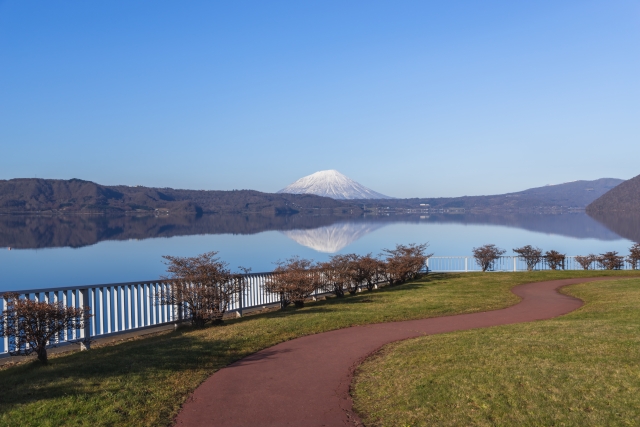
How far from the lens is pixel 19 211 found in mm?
134125

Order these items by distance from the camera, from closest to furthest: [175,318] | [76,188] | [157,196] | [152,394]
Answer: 1. [152,394]
2. [175,318]
3. [76,188]
4. [157,196]

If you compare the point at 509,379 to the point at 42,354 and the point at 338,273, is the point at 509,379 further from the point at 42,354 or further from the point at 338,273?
the point at 338,273

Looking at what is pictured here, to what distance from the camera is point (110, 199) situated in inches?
6452

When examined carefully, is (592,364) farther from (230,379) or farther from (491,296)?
(491,296)

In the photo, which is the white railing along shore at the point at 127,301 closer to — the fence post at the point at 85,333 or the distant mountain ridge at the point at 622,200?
the fence post at the point at 85,333

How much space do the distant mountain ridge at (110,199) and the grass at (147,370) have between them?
5600 inches

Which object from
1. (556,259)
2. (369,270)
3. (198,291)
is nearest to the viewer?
(198,291)

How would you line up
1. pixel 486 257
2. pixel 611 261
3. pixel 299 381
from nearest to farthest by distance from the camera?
1. pixel 299 381
2. pixel 611 261
3. pixel 486 257

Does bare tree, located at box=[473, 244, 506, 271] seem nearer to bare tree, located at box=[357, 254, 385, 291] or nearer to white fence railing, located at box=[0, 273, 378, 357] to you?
bare tree, located at box=[357, 254, 385, 291]

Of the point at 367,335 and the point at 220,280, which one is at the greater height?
the point at 220,280

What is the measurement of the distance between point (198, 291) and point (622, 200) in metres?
200

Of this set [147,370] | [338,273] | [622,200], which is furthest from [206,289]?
[622,200]

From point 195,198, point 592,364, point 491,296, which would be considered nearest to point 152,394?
point 592,364

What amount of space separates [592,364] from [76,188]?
175 meters
